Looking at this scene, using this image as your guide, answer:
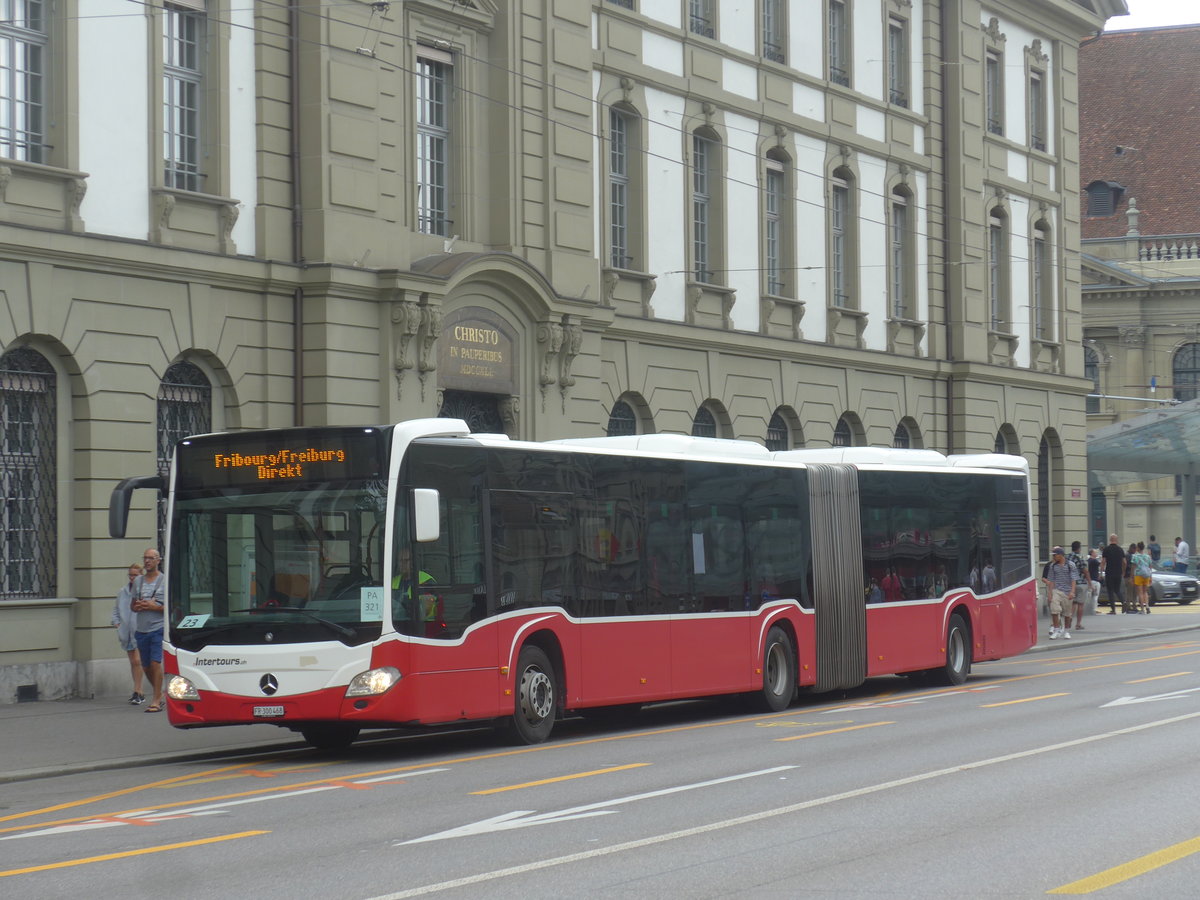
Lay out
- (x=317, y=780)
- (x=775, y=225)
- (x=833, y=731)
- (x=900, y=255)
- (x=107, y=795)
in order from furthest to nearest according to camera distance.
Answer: (x=900, y=255) → (x=775, y=225) → (x=833, y=731) → (x=317, y=780) → (x=107, y=795)

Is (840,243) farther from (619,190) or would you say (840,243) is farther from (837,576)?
(837,576)

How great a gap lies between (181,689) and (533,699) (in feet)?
10.2

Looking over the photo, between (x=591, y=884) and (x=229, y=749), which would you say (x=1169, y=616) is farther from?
(x=591, y=884)

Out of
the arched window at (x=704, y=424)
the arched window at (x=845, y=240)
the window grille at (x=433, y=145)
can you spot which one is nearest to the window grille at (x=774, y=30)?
the arched window at (x=845, y=240)

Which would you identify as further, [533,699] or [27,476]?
[27,476]

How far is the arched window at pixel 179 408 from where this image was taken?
23094 millimetres

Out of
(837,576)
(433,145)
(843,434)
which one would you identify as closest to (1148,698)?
(837,576)

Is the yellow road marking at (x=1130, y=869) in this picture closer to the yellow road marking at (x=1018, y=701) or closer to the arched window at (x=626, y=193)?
the yellow road marking at (x=1018, y=701)

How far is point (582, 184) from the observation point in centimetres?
2938

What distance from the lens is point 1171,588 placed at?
168ft

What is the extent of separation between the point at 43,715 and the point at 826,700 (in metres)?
8.89

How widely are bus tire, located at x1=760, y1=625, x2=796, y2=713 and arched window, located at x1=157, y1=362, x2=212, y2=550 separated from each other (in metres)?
7.21

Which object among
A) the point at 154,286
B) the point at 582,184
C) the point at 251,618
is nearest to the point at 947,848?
the point at 251,618

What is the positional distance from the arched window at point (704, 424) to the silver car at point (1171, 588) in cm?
2150
